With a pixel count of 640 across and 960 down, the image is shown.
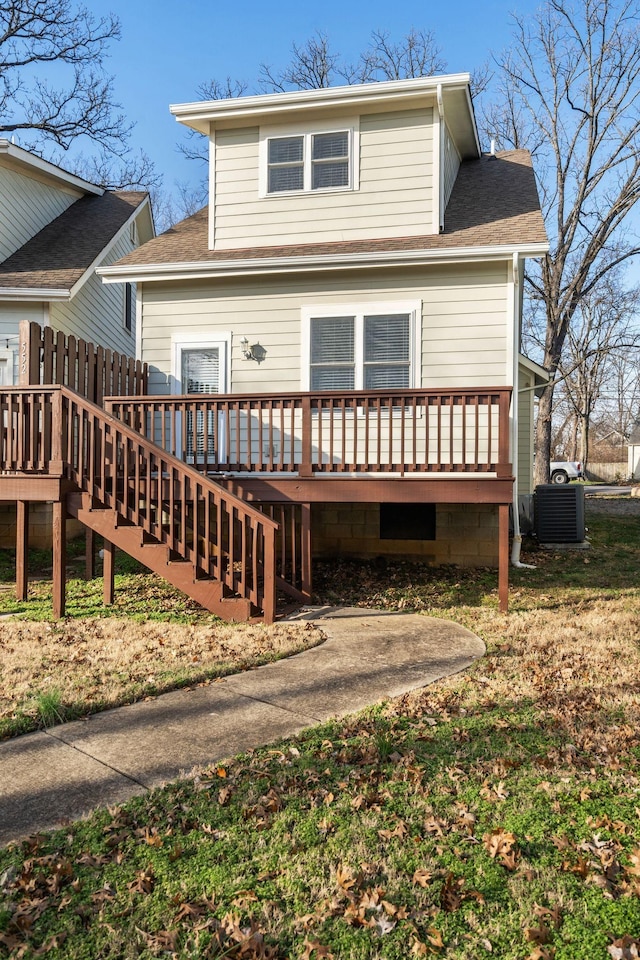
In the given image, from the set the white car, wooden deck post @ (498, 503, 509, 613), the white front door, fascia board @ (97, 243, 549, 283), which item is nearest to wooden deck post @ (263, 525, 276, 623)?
wooden deck post @ (498, 503, 509, 613)

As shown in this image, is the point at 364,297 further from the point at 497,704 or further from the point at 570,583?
the point at 497,704

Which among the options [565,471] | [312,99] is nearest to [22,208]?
[312,99]

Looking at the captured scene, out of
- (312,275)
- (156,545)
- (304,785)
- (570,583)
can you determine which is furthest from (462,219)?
(304,785)

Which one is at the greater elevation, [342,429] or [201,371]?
[201,371]

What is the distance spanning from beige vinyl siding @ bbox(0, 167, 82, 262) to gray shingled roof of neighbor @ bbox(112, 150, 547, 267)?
3506 mm

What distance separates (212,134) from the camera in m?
11.1

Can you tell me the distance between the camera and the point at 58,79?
19.7 m

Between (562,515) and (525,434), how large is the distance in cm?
175

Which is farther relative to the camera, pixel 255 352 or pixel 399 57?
pixel 399 57

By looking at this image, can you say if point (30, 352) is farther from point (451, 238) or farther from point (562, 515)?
point (562, 515)

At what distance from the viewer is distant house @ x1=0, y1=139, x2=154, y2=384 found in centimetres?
1182

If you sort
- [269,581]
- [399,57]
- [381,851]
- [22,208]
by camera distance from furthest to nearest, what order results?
[399,57], [22,208], [269,581], [381,851]

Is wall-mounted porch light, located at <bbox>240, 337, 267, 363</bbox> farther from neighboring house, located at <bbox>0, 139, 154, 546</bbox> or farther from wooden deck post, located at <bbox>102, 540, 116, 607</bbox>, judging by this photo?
wooden deck post, located at <bbox>102, 540, 116, 607</bbox>

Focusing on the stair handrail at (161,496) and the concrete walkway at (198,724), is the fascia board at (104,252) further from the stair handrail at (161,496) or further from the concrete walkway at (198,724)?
the concrete walkway at (198,724)
